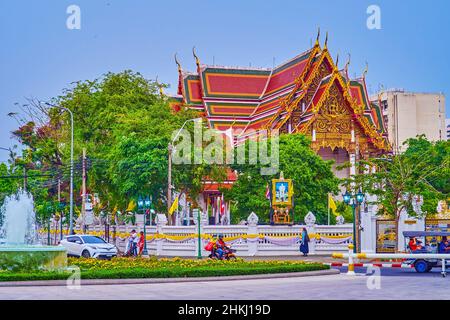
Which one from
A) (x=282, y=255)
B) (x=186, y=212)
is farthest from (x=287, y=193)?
(x=186, y=212)

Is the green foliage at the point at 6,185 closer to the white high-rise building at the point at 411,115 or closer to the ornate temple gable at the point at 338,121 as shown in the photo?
the ornate temple gable at the point at 338,121

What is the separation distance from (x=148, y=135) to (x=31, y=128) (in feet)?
77.7

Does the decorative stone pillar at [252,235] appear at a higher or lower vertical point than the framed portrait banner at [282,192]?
lower

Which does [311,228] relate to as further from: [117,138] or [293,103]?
[293,103]

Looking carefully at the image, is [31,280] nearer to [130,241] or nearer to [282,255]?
[130,241]

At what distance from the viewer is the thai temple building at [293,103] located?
68125 mm

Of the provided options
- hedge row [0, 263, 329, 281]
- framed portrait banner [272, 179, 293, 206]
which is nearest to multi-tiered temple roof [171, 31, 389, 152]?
framed portrait banner [272, 179, 293, 206]

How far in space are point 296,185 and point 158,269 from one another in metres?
28.9

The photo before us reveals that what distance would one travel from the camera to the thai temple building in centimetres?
6812

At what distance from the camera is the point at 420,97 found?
118 metres

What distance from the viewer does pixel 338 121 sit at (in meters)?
69.9

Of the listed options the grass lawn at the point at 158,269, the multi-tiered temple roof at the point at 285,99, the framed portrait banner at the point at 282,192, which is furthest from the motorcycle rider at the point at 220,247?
the multi-tiered temple roof at the point at 285,99

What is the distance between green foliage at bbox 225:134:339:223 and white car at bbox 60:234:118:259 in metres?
14.1

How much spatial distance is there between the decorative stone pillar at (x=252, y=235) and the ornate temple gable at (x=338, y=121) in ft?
81.6
